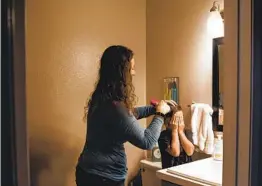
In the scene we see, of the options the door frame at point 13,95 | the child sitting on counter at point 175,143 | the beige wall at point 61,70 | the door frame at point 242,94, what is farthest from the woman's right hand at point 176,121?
the door frame at point 13,95

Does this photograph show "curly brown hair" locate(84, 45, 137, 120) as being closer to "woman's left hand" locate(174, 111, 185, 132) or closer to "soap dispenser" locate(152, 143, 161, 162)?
"woman's left hand" locate(174, 111, 185, 132)

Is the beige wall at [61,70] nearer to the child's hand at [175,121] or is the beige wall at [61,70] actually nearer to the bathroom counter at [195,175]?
the child's hand at [175,121]

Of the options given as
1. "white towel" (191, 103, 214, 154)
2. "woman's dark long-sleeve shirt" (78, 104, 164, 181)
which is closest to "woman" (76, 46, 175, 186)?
"woman's dark long-sleeve shirt" (78, 104, 164, 181)

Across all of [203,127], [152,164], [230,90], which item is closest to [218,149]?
[203,127]

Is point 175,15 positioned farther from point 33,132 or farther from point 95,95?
point 33,132

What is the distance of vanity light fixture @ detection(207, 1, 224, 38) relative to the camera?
5.77ft

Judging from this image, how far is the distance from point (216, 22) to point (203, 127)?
0.68 metres

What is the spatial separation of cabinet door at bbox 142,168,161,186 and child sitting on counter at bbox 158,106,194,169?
9.7 inches

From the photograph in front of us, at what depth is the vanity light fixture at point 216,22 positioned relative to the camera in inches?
69.3

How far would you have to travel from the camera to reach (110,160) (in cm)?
137

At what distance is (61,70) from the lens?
1954 millimetres

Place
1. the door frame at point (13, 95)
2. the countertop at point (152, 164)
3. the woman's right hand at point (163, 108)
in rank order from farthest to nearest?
the countertop at point (152, 164)
the woman's right hand at point (163, 108)
the door frame at point (13, 95)

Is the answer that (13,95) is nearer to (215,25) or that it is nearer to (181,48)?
(215,25)

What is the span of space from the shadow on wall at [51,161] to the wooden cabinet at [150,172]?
20.4 inches
